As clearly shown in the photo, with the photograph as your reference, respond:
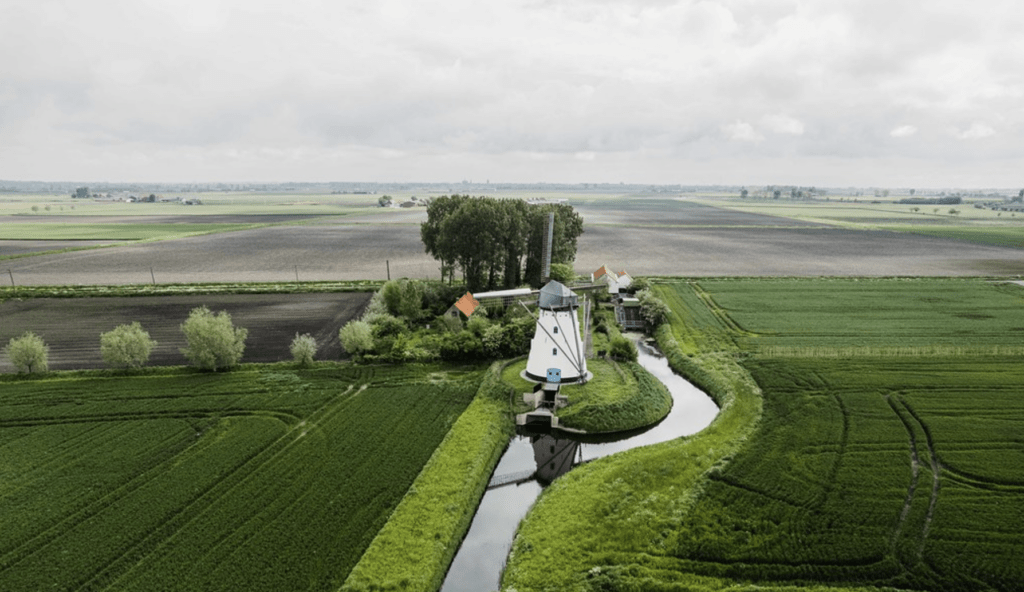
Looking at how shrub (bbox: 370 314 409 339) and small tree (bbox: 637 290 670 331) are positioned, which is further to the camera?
small tree (bbox: 637 290 670 331)

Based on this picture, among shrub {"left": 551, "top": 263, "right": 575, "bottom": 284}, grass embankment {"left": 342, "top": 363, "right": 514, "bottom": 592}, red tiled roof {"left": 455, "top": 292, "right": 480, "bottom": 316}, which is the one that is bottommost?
grass embankment {"left": 342, "top": 363, "right": 514, "bottom": 592}

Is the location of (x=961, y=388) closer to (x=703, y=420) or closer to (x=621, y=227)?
(x=703, y=420)

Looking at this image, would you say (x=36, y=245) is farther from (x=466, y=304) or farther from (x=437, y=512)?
(x=437, y=512)

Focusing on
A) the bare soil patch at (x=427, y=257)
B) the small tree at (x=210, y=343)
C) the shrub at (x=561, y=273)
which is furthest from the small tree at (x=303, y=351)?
the bare soil patch at (x=427, y=257)

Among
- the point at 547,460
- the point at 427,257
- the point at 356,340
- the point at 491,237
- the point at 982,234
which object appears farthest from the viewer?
the point at 982,234

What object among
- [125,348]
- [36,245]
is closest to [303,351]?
[125,348]

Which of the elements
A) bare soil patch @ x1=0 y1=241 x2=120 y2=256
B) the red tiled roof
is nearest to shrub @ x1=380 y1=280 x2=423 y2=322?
the red tiled roof

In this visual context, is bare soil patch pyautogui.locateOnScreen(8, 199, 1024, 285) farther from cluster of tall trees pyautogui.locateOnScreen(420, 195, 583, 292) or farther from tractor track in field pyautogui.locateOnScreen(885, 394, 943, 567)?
tractor track in field pyautogui.locateOnScreen(885, 394, 943, 567)
